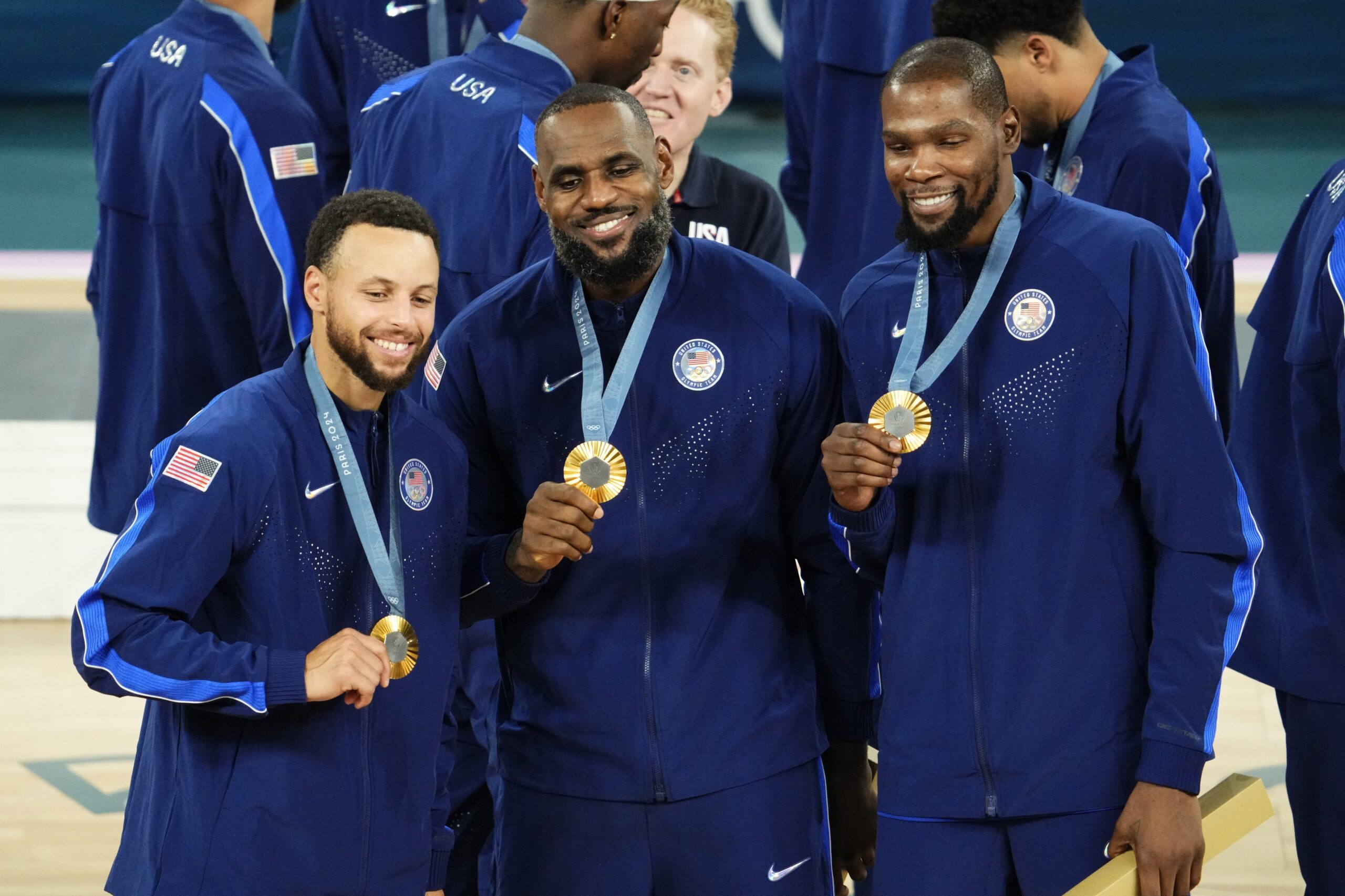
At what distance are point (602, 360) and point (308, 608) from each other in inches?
23.0

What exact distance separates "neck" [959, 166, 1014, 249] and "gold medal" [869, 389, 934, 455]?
28 centimetres

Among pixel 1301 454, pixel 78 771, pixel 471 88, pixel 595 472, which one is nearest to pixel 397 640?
pixel 595 472

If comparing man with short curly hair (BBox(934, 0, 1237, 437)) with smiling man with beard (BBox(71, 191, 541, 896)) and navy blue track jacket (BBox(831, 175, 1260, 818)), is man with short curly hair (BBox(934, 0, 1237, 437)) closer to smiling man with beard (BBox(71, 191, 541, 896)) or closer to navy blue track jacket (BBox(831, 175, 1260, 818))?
navy blue track jacket (BBox(831, 175, 1260, 818))

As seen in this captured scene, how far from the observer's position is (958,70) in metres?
2.32

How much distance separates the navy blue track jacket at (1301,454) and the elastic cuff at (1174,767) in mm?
762

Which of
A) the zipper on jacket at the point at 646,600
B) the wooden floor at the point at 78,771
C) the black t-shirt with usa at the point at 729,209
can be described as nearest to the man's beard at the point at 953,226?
the zipper on jacket at the point at 646,600

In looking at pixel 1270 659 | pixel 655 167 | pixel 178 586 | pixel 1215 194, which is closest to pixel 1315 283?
pixel 1215 194

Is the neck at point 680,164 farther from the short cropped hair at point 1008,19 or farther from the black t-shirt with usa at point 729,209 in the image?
the short cropped hair at point 1008,19

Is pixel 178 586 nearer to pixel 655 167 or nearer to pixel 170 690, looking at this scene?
pixel 170 690

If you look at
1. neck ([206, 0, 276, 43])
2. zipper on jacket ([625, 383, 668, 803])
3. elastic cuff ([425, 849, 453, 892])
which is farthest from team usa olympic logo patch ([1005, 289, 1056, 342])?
neck ([206, 0, 276, 43])

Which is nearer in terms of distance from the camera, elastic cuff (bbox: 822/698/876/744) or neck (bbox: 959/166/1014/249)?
neck (bbox: 959/166/1014/249)

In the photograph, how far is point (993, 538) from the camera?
229cm

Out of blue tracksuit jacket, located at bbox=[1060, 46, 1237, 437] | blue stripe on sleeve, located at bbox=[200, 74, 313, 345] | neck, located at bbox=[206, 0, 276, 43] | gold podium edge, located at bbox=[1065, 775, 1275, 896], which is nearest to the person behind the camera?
gold podium edge, located at bbox=[1065, 775, 1275, 896]

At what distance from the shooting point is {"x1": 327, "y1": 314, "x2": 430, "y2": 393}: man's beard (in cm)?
234
